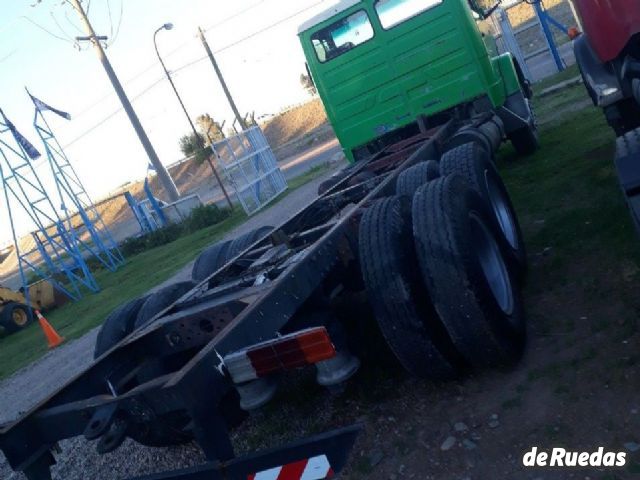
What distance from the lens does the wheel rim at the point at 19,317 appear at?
17.4 metres

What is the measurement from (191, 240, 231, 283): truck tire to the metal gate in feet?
36.7

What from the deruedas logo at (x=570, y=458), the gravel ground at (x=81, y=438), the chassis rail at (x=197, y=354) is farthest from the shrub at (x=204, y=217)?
the deruedas logo at (x=570, y=458)

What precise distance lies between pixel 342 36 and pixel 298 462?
6.88 metres

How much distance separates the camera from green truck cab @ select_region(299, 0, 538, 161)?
8070mm

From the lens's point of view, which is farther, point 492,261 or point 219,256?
point 219,256

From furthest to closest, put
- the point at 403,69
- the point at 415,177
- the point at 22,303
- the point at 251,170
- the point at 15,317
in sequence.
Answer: the point at 251,170 → the point at 22,303 → the point at 15,317 → the point at 403,69 → the point at 415,177

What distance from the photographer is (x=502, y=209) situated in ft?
17.3

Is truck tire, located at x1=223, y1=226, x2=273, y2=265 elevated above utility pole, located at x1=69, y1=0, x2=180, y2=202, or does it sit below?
below

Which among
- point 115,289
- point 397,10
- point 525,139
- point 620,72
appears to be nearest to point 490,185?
point 620,72

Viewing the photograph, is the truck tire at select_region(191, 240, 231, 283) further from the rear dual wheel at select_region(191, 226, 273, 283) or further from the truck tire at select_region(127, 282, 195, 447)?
the truck tire at select_region(127, 282, 195, 447)

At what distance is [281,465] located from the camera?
2713 millimetres

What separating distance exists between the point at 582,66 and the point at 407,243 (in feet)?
12.5

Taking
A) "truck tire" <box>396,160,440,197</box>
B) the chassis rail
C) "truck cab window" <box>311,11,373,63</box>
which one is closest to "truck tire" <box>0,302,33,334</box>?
"truck cab window" <box>311,11,373,63</box>

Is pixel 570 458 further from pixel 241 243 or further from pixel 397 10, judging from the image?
pixel 397 10
